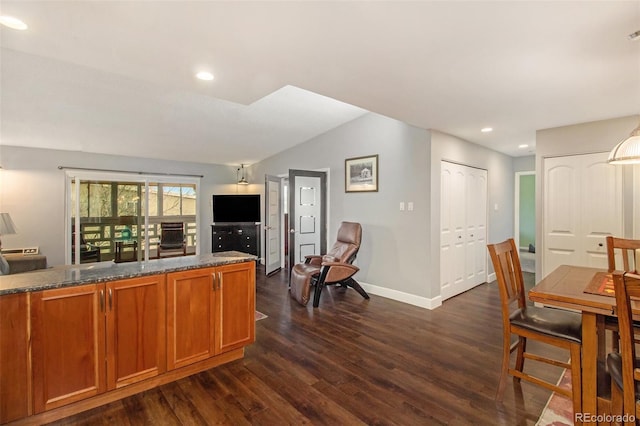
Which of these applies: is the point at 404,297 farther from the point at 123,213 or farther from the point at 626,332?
the point at 123,213

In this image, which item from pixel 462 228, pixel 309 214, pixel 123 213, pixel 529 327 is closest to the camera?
pixel 529 327

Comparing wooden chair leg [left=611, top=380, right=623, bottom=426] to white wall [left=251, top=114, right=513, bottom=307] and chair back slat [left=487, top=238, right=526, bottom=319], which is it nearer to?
chair back slat [left=487, top=238, right=526, bottom=319]

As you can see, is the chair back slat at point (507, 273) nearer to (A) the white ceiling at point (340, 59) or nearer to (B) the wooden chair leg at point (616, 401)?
(B) the wooden chair leg at point (616, 401)

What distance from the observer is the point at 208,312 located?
2.39m

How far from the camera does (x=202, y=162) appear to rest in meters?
6.72

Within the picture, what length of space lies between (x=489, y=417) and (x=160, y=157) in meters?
6.46

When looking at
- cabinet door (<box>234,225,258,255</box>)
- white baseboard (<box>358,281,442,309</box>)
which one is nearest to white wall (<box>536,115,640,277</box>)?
white baseboard (<box>358,281,442,309</box>)

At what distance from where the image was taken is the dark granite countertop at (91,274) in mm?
1757

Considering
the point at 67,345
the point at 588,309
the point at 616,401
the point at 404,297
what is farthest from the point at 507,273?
the point at 67,345

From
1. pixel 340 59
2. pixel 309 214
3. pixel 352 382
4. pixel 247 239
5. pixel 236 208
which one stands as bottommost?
pixel 352 382

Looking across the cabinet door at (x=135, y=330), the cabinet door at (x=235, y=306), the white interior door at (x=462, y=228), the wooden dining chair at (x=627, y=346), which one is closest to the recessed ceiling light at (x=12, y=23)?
the cabinet door at (x=135, y=330)

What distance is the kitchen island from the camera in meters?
1.71

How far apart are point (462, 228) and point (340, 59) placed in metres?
3.43

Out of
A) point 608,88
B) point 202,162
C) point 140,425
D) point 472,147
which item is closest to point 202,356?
point 140,425
